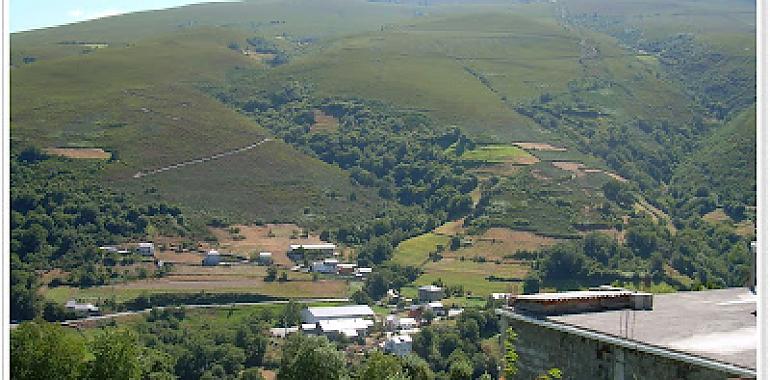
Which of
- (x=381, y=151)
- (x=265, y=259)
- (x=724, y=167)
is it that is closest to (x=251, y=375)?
(x=265, y=259)

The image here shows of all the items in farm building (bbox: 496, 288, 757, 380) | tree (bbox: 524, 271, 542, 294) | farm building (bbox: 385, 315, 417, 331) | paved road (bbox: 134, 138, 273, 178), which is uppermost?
farm building (bbox: 496, 288, 757, 380)

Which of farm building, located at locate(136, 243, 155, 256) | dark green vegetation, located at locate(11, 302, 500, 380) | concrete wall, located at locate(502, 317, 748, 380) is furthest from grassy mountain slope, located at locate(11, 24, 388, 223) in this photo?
concrete wall, located at locate(502, 317, 748, 380)

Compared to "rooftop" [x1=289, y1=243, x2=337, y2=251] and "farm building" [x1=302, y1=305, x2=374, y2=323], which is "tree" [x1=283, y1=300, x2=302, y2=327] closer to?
"farm building" [x1=302, y1=305, x2=374, y2=323]

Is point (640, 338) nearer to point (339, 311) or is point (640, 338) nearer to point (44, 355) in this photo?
point (44, 355)

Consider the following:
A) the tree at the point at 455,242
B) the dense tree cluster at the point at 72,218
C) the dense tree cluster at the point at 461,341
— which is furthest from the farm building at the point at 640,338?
the tree at the point at 455,242

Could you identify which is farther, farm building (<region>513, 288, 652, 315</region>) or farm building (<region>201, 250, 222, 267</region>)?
farm building (<region>201, 250, 222, 267</region>)

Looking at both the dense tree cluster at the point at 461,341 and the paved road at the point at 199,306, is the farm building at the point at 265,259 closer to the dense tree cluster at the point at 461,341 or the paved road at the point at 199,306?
the paved road at the point at 199,306

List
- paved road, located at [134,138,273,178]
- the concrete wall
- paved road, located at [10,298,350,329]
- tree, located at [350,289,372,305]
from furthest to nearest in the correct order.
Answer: paved road, located at [134,138,273,178]
tree, located at [350,289,372,305]
paved road, located at [10,298,350,329]
the concrete wall
